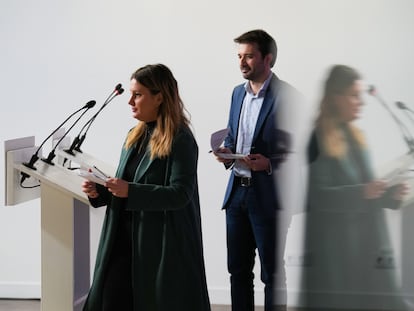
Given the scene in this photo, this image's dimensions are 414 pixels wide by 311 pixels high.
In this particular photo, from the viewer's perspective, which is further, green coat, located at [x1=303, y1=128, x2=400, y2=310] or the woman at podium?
the woman at podium

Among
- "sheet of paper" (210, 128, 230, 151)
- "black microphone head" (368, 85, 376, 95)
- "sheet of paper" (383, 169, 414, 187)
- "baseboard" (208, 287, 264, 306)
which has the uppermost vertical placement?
"sheet of paper" (210, 128, 230, 151)

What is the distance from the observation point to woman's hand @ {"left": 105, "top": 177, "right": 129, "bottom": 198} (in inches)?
97.0

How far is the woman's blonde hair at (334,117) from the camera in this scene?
135 cm

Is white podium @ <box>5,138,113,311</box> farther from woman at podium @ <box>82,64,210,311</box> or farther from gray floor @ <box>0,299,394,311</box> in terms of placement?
gray floor @ <box>0,299,394,311</box>

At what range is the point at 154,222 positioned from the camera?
2.52 meters

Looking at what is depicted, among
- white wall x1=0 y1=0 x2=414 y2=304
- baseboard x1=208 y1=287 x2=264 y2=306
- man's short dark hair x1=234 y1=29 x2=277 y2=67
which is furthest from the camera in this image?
baseboard x1=208 y1=287 x2=264 y2=306

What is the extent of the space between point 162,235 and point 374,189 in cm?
130

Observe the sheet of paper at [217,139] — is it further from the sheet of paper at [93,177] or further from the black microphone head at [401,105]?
the black microphone head at [401,105]

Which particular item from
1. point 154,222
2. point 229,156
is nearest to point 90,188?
point 154,222

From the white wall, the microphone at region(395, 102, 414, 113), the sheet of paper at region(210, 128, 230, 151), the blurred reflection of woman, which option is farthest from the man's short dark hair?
the microphone at region(395, 102, 414, 113)

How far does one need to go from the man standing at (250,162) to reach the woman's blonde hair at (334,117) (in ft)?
4.77

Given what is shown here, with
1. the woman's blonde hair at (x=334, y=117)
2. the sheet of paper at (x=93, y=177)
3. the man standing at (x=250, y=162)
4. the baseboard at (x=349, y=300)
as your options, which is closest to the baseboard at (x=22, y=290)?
the man standing at (x=250, y=162)

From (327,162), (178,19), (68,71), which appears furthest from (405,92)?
(68,71)

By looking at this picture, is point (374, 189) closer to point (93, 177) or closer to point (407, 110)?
point (407, 110)
